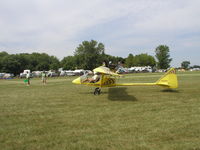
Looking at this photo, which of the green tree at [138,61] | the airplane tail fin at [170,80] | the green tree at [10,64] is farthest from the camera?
the green tree at [138,61]

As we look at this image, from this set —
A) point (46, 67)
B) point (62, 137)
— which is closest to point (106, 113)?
point (62, 137)

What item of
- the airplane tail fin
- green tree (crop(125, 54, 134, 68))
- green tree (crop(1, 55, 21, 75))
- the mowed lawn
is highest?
green tree (crop(125, 54, 134, 68))

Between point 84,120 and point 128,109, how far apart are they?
2.53m

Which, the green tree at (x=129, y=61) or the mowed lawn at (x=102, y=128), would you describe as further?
the green tree at (x=129, y=61)

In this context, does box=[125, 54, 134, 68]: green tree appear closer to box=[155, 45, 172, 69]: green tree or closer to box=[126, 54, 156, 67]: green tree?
box=[126, 54, 156, 67]: green tree

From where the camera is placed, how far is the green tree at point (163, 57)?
10156 centimetres

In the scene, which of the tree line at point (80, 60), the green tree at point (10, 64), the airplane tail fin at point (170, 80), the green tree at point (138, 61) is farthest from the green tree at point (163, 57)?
the airplane tail fin at point (170, 80)

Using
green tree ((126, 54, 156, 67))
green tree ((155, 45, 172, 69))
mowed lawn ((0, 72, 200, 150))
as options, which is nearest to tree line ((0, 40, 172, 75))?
green tree ((155, 45, 172, 69))

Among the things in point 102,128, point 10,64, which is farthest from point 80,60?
point 102,128

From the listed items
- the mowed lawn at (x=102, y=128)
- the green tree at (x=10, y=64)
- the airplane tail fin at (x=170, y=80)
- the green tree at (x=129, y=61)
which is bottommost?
the mowed lawn at (x=102, y=128)

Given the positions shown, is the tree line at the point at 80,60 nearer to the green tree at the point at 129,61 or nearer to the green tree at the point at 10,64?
the green tree at the point at 10,64

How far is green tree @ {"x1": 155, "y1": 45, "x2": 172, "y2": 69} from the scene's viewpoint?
102 metres

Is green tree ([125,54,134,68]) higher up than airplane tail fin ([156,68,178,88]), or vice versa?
green tree ([125,54,134,68])

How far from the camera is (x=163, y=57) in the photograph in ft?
336
